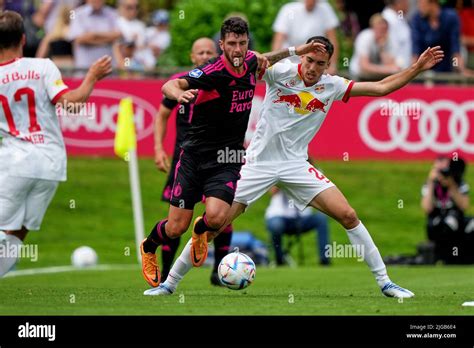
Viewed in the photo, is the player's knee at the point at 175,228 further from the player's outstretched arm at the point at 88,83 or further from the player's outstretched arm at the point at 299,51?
the player's outstretched arm at the point at 299,51

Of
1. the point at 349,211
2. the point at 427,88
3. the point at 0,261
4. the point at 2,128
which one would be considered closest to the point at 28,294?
the point at 0,261

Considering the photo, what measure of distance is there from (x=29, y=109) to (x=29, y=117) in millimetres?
82

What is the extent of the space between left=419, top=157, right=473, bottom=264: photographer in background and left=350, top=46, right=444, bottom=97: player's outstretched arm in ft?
24.1

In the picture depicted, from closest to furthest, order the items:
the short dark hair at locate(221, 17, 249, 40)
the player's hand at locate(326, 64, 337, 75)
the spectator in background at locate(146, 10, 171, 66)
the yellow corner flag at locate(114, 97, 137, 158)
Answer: the short dark hair at locate(221, 17, 249, 40), the yellow corner flag at locate(114, 97, 137, 158), the player's hand at locate(326, 64, 337, 75), the spectator in background at locate(146, 10, 171, 66)

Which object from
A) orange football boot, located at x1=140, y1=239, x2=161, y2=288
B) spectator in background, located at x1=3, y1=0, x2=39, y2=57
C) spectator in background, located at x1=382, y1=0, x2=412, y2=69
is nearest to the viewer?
orange football boot, located at x1=140, y1=239, x2=161, y2=288

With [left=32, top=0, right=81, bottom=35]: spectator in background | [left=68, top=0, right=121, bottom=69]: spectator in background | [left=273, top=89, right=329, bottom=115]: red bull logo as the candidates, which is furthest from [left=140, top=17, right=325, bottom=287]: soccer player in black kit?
[left=32, top=0, right=81, bottom=35]: spectator in background

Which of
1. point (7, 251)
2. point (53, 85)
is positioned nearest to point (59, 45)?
point (53, 85)

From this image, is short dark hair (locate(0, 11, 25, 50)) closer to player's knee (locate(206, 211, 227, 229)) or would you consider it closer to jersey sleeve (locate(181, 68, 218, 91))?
jersey sleeve (locate(181, 68, 218, 91))

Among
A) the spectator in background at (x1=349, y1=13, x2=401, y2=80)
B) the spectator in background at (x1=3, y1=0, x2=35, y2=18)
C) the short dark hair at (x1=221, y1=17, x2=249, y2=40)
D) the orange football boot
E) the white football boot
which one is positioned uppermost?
the spectator in background at (x1=3, y1=0, x2=35, y2=18)

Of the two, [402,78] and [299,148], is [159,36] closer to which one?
[299,148]

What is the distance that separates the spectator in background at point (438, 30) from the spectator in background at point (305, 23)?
1.73 m

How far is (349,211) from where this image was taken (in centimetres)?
1243

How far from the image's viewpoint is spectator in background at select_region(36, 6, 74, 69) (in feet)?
78.1
